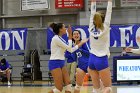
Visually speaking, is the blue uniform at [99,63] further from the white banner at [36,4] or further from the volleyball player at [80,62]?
the white banner at [36,4]

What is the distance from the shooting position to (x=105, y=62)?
610 cm

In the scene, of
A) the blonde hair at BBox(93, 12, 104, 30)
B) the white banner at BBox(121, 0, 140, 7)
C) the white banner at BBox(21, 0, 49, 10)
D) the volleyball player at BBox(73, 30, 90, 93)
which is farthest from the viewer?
the white banner at BBox(21, 0, 49, 10)

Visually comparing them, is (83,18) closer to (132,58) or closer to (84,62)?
(132,58)

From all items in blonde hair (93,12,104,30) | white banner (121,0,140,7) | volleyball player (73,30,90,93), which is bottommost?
volleyball player (73,30,90,93)

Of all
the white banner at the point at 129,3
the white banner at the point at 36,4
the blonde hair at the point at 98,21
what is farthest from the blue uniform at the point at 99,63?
the white banner at the point at 36,4

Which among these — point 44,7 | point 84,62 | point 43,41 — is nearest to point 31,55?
point 43,41

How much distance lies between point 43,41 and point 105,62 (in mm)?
16021

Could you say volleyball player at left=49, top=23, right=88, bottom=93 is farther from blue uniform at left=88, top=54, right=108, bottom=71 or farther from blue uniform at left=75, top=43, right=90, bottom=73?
blue uniform at left=88, top=54, right=108, bottom=71

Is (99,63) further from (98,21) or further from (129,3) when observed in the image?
(129,3)

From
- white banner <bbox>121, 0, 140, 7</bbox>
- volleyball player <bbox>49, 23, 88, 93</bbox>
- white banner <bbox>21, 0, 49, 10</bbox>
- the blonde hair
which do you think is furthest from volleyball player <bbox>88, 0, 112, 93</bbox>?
white banner <bbox>21, 0, 49, 10</bbox>

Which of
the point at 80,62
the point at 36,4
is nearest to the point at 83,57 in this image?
the point at 80,62

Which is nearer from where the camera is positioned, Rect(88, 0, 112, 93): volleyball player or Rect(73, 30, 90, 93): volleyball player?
Rect(88, 0, 112, 93): volleyball player

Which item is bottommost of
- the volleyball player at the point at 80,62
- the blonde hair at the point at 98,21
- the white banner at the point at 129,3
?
the volleyball player at the point at 80,62

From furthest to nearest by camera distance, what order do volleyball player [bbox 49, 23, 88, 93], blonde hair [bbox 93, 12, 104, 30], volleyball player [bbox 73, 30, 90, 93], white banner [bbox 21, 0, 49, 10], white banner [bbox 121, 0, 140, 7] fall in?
white banner [bbox 21, 0, 49, 10]
white banner [bbox 121, 0, 140, 7]
volleyball player [bbox 73, 30, 90, 93]
volleyball player [bbox 49, 23, 88, 93]
blonde hair [bbox 93, 12, 104, 30]
